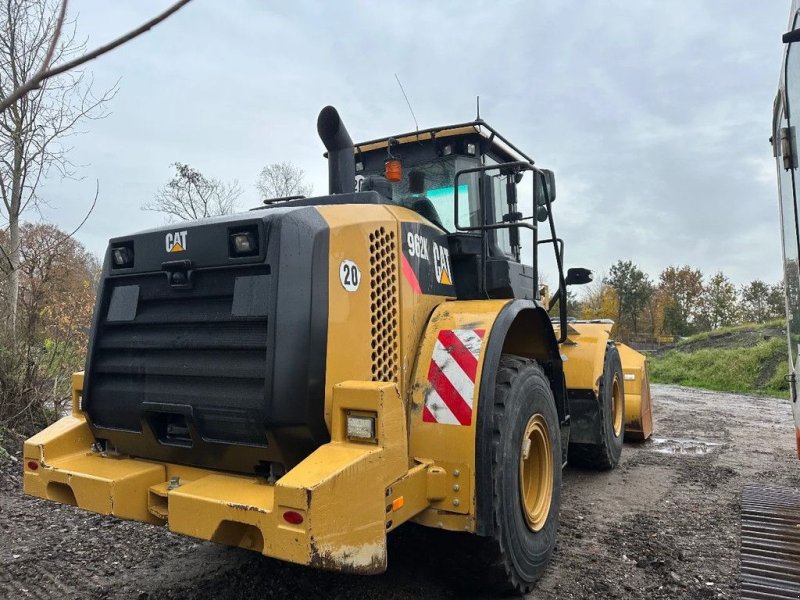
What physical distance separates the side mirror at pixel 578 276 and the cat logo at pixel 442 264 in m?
1.70

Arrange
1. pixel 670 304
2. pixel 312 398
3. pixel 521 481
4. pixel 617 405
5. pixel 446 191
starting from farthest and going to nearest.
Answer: pixel 670 304, pixel 617 405, pixel 446 191, pixel 521 481, pixel 312 398

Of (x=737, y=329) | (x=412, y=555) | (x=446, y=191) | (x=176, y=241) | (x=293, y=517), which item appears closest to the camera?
(x=293, y=517)

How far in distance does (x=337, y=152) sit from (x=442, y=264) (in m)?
0.97

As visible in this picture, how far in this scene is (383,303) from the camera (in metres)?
2.93

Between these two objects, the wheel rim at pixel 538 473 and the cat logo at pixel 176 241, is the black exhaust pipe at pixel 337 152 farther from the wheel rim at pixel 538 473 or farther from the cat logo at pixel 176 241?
the wheel rim at pixel 538 473

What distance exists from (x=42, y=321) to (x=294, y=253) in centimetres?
496

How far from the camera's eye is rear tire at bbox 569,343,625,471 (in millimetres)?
5602

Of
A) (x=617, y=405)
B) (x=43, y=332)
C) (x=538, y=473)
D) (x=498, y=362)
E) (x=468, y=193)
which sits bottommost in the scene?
(x=538, y=473)

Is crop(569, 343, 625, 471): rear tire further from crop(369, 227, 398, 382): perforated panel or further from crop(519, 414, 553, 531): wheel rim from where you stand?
crop(369, 227, 398, 382): perforated panel

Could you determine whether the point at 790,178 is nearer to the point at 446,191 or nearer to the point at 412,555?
the point at 446,191

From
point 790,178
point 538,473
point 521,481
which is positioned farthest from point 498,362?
point 790,178

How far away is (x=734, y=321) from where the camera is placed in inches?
1586

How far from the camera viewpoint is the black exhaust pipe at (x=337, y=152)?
3635 millimetres

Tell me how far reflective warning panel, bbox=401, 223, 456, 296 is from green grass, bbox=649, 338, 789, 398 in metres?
15.7
